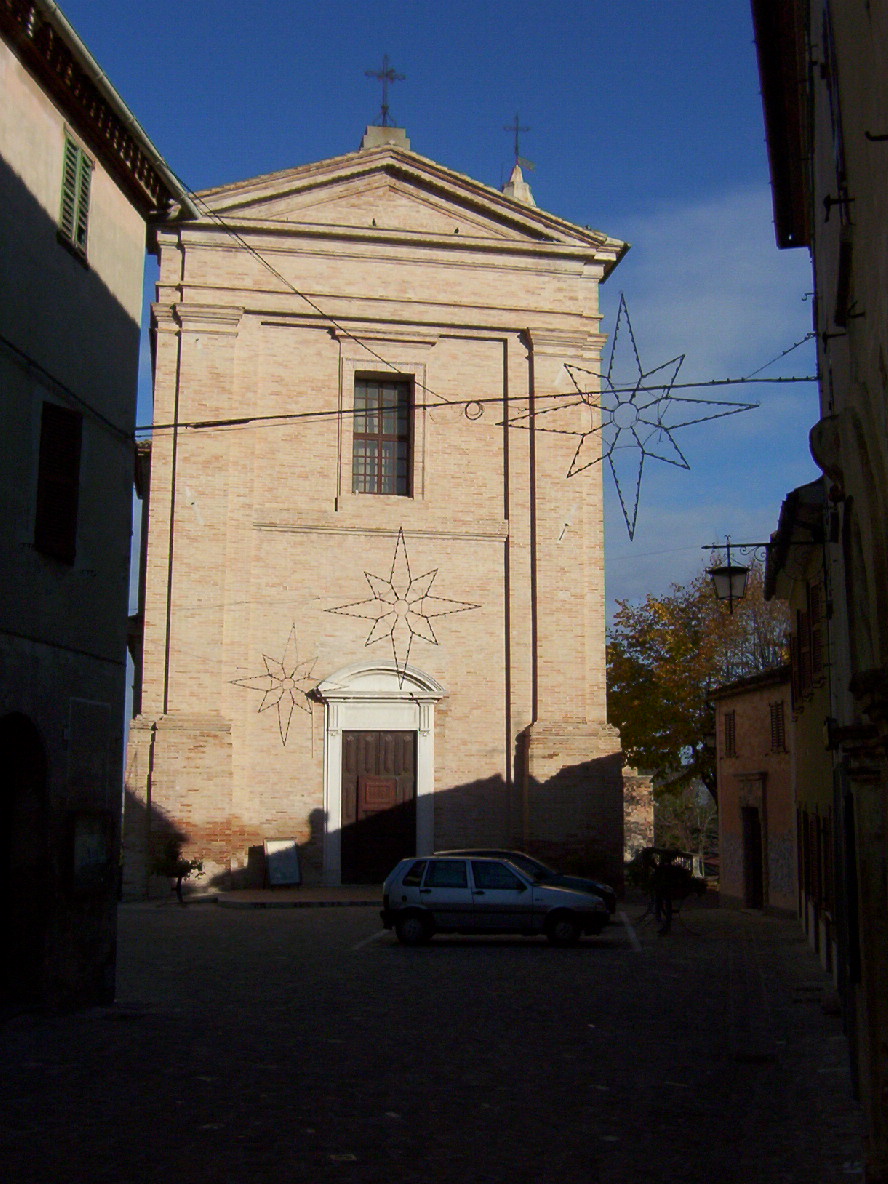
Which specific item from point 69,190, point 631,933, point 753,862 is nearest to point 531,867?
point 631,933

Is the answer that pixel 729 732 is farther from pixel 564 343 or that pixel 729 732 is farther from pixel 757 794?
pixel 564 343

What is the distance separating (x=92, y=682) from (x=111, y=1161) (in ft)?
20.4

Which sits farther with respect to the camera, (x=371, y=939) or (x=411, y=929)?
(x=371, y=939)

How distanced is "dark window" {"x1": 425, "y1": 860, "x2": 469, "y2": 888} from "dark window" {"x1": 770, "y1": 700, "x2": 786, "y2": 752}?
8263mm

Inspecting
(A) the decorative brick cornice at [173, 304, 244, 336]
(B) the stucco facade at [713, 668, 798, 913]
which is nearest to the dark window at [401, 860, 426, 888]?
(B) the stucco facade at [713, 668, 798, 913]

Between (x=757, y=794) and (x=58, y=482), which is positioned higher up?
(x=58, y=482)

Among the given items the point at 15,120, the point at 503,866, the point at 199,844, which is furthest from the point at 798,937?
the point at 15,120

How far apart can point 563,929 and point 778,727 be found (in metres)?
8.09

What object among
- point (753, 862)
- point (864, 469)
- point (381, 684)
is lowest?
point (753, 862)

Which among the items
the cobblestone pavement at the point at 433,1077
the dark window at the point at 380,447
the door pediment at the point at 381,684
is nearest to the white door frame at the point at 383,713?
the door pediment at the point at 381,684

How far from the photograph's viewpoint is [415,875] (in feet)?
57.3

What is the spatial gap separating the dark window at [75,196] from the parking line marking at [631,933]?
1110cm

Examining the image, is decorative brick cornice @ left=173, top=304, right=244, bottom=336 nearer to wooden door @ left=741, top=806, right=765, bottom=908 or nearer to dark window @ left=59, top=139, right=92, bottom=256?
dark window @ left=59, top=139, right=92, bottom=256

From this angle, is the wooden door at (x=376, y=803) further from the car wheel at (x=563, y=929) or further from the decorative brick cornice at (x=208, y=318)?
the decorative brick cornice at (x=208, y=318)
